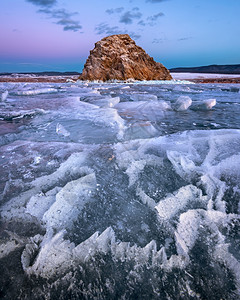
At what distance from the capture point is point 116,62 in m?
17.2

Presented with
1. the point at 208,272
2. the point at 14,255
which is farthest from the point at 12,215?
the point at 208,272

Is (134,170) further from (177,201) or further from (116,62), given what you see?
(116,62)

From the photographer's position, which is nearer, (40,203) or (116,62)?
(40,203)

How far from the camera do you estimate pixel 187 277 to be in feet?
2.00

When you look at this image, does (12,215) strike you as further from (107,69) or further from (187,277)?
(107,69)

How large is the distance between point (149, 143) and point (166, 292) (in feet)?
4.09

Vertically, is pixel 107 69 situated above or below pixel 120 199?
above

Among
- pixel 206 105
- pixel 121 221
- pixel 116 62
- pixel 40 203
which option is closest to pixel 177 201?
pixel 121 221

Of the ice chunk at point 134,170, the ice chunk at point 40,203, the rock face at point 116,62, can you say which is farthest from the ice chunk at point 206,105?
the rock face at point 116,62

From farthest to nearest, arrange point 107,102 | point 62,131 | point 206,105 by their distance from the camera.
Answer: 1. point 107,102
2. point 206,105
3. point 62,131

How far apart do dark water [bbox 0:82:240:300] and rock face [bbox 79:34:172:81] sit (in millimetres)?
16966

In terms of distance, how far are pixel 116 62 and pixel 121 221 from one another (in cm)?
1875

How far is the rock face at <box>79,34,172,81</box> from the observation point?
16.9 metres

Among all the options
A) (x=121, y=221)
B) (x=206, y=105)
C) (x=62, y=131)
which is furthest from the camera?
(x=206, y=105)
